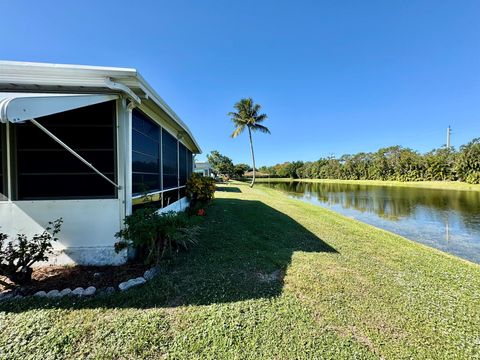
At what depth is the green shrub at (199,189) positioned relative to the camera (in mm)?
8586

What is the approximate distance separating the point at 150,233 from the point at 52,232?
5.53ft

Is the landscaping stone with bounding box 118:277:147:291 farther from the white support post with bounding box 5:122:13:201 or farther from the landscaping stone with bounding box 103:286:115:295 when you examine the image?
the white support post with bounding box 5:122:13:201

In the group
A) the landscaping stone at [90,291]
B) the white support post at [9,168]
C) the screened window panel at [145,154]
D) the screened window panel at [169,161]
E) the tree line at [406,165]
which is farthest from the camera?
the tree line at [406,165]

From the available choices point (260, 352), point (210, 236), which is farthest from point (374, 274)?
point (210, 236)

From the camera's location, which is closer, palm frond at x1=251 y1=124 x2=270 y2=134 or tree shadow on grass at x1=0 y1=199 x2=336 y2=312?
tree shadow on grass at x1=0 y1=199 x2=336 y2=312

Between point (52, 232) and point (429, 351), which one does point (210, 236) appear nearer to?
point (52, 232)

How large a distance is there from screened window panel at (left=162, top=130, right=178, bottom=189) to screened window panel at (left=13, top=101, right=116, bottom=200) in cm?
225

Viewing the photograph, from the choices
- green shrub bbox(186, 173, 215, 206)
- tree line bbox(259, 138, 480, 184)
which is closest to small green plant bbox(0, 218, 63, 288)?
green shrub bbox(186, 173, 215, 206)

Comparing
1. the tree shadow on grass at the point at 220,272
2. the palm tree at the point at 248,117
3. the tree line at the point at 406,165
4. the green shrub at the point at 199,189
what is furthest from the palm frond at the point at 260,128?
the tree line at the point at 406,165

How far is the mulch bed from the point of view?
2.89 meters

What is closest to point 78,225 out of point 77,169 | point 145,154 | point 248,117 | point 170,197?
point 77,169

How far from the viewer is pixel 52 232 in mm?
3408

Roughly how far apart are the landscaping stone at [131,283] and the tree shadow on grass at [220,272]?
0.10 metres

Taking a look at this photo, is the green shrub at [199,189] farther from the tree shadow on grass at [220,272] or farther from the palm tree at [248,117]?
the palm tree at [248,117]
